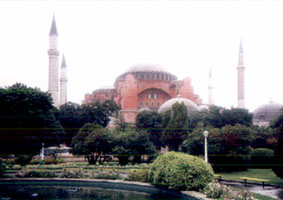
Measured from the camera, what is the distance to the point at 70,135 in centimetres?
3350

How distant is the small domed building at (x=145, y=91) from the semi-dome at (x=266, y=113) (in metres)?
9.96

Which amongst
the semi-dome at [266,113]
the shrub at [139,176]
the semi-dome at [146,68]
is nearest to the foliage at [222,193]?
the shrub at [139,176]

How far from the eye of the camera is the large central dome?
5206cm

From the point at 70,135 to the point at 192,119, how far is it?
13.7 m

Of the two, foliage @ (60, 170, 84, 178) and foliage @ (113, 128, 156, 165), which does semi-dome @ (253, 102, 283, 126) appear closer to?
foliage @ (113, 128, 156, 165)

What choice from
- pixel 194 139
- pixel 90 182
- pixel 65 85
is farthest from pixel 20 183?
pixel 65 85

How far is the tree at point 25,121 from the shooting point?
20.5 meters

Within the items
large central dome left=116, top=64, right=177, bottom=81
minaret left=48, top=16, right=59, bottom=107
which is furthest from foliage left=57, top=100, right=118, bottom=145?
large central dome left=116, top=64, right=177, bottom=81

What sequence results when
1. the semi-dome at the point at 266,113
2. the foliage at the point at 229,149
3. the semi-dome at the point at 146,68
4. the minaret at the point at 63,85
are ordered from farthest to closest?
the semi-dome at the point at 146,68, the minaret at the point at 63,85, the semi-dome at the point at 266,113, the foliage at the point at 229,149

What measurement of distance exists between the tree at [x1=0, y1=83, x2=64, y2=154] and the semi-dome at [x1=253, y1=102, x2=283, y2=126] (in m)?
32.1

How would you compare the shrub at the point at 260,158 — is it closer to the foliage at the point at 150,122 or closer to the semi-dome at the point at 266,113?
the foliage at the point at 150,122

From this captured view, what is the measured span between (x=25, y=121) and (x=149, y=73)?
3342cm

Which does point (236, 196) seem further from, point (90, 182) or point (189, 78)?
point (189, 78)

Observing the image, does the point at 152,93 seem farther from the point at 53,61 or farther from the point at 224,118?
the point at 53,61
